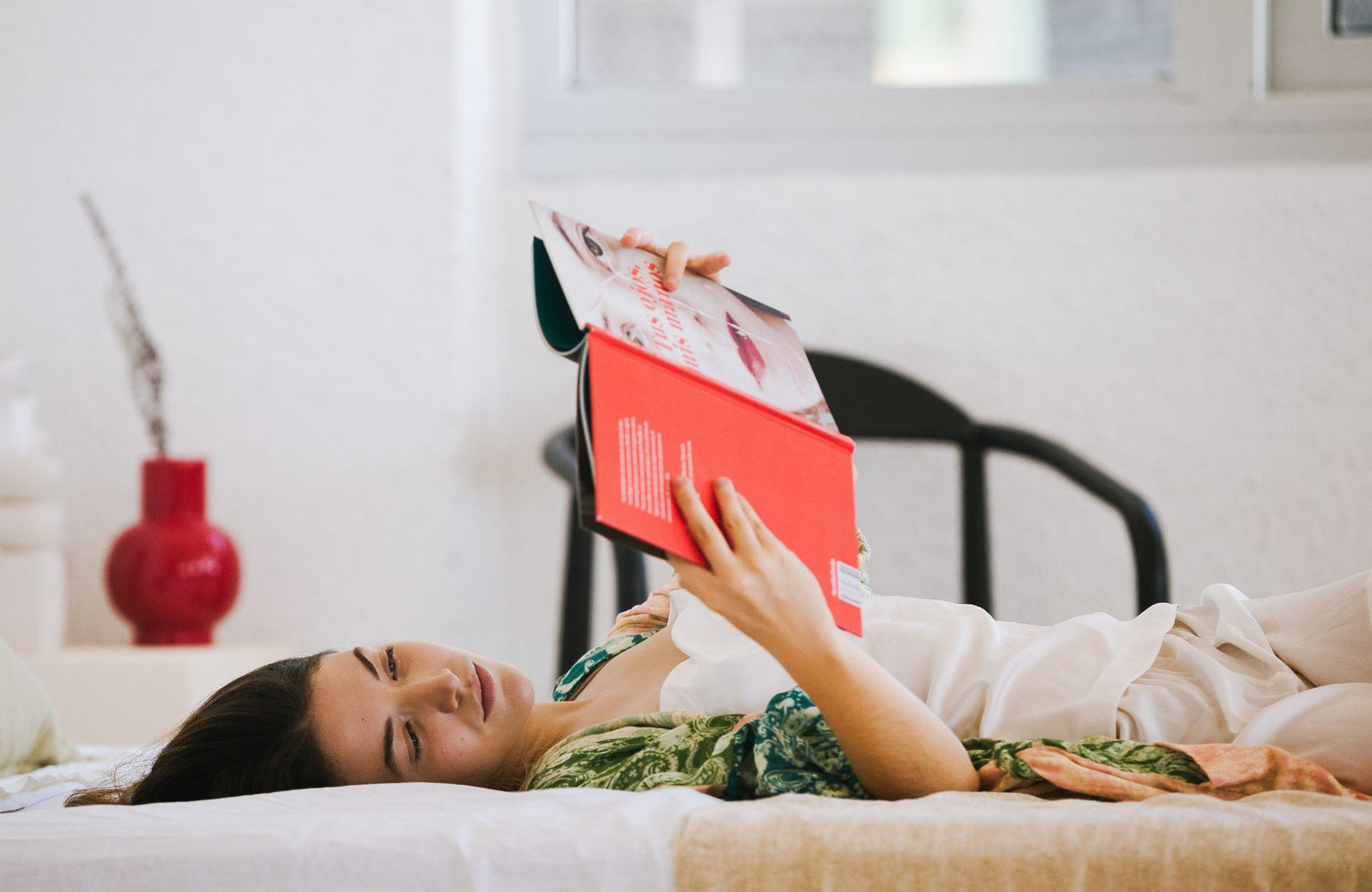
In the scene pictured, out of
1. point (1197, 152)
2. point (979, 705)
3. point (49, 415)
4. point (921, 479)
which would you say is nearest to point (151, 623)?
point (49, 415)

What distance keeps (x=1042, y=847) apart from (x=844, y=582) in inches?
7.3

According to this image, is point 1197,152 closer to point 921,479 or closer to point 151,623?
point 921,479

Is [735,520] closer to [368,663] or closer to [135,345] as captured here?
[368,663]

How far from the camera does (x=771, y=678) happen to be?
3.13 ft

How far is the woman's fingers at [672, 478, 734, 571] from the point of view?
0.67m

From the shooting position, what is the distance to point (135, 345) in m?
1.89

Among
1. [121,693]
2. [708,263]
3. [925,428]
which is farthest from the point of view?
[925,428]

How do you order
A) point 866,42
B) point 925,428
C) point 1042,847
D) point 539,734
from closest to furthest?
point 1042,847 < point 539,734 < point 925,428 < point 866,42

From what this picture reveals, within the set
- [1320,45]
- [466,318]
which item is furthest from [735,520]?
[1320,45]

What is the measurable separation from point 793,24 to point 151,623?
1.34 m

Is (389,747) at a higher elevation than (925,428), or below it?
below

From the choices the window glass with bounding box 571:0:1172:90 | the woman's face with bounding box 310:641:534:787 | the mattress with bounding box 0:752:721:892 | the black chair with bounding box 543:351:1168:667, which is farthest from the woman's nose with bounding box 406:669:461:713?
the window glass with bounding box 571:0:1172:90

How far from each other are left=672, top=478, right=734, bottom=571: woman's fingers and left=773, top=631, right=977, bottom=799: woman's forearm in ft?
0.29

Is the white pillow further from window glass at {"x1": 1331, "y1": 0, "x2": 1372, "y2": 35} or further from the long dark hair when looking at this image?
window glass at {"x1": 1331, "y1": 0, "x2": 1372, "y2": 35}
